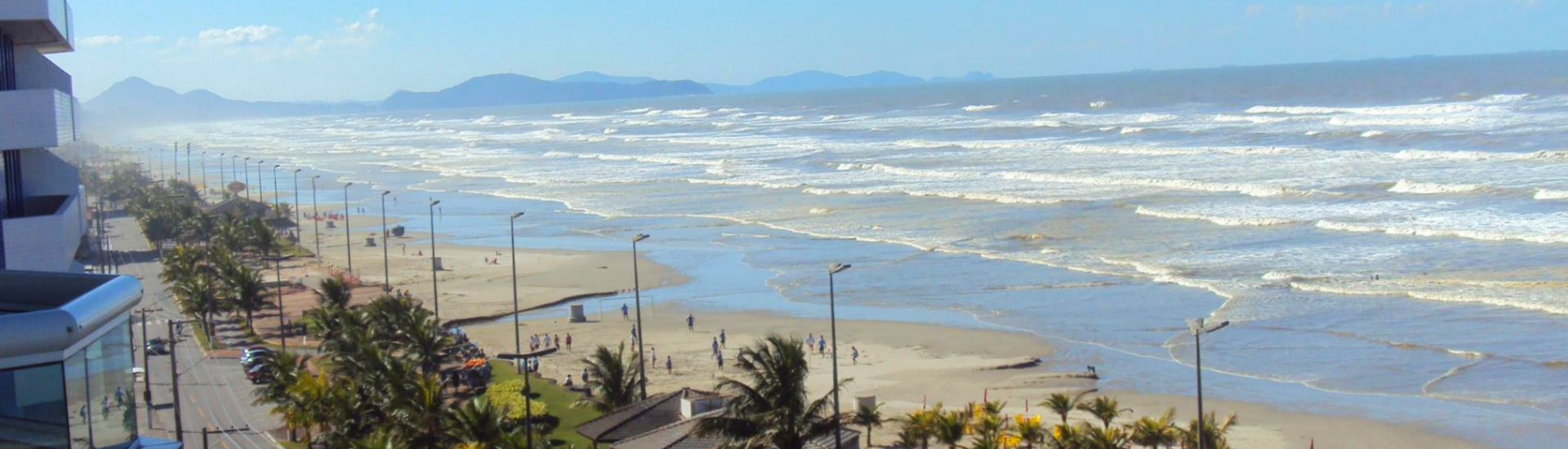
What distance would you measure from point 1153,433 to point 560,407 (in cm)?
1182

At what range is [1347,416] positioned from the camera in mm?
26578

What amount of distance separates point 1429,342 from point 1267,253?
1312 cm

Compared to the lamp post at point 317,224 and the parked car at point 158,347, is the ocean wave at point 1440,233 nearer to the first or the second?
the parked car at point 158,347

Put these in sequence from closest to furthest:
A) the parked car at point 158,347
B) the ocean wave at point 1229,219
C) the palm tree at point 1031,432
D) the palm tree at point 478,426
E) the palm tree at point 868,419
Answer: the palm tree at point 478,426, the palm tree at point 1031,432, the palm tree at point 868,419, the parked car at point 158,347, the ocean wave at point 1229,219

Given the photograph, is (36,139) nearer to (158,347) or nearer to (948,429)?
(948,429)

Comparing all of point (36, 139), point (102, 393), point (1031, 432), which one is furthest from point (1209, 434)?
point (102, 393)

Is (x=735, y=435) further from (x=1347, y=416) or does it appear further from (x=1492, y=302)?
(x=1492, y=302)

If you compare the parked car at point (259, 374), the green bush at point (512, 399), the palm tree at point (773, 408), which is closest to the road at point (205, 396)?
the parked car at point (259, 374)

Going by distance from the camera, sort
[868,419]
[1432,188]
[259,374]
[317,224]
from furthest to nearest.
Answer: [317,224] → [1432,188] → [259,374] → [868,419]

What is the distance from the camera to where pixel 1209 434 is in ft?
71.2

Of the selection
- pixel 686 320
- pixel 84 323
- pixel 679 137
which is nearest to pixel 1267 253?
pixel 686 320

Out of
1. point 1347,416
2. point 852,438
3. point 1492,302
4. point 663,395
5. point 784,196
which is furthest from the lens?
point 784,196

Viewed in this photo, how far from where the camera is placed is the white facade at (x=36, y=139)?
1364cm

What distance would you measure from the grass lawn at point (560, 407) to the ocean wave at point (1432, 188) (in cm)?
4111
